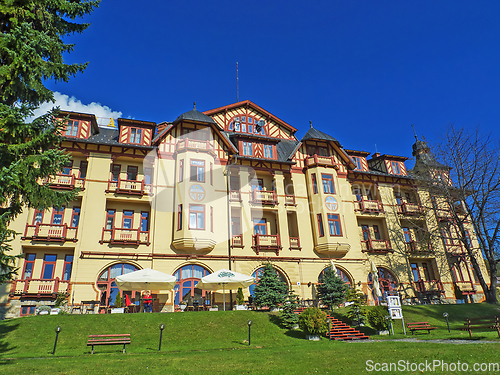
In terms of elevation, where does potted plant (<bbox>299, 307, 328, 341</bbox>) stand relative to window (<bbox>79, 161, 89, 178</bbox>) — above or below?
below

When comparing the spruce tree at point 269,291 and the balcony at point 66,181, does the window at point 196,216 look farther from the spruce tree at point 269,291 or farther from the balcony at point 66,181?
the balcony at point 66,181

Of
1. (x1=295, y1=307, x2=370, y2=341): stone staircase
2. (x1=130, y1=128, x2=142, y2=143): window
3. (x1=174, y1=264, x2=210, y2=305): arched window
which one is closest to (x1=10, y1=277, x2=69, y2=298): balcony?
(x1=174, y1=264, x2=210, y2=305): arched window

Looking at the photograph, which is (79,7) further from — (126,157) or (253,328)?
(253,328)

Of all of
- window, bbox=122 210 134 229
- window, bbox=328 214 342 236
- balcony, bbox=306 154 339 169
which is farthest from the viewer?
balcony, bbox=306 154 339 169

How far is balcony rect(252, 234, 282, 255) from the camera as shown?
1153 inches

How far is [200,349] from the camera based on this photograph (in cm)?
1593

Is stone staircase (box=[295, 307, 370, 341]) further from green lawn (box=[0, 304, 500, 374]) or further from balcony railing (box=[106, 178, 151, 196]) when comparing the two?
balcony railing (box=[106, 178, 151, 196])

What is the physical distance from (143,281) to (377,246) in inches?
875

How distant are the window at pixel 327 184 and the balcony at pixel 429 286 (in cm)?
1180

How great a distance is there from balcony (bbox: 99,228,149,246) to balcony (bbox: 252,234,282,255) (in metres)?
8.70

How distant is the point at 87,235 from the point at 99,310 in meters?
5.45

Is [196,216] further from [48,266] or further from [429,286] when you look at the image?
[429,286]

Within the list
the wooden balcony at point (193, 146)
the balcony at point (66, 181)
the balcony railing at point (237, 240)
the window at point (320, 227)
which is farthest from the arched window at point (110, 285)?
the window at point (320, 227)

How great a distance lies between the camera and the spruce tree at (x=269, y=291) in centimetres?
2314
